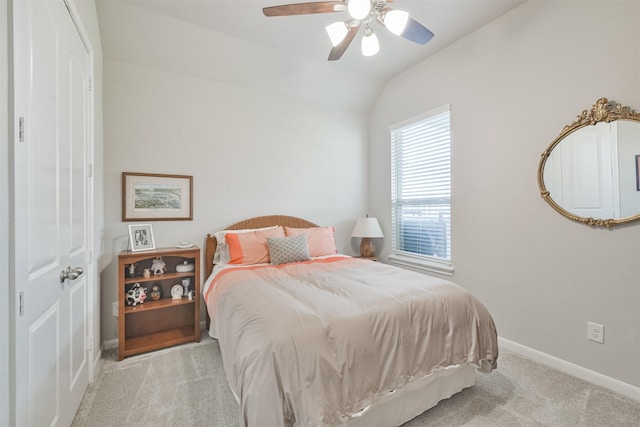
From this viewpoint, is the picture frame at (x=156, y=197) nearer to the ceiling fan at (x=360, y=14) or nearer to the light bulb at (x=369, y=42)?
the ceiling fan at (x=360, y=14)

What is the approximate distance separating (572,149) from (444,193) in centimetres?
120

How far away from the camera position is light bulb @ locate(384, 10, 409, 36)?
5.73 feet

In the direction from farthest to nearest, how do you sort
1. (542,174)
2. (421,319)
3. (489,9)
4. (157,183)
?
(157,183)
(489,9)
(542,174)
(421,319)

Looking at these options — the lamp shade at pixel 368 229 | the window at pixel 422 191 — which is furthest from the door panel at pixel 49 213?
the window at pixel 422 191

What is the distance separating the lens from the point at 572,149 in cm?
215

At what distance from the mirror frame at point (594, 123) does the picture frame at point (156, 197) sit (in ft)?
11.3

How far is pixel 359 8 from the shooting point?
166cm

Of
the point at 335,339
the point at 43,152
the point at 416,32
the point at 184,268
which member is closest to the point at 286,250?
the point at 184,268

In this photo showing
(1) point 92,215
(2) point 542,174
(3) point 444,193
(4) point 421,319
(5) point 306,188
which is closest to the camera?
(4) point 421,319

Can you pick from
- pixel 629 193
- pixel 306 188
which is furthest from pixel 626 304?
pixel 306 188

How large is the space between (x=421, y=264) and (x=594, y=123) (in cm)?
207

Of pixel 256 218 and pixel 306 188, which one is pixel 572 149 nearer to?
pixel 306 188

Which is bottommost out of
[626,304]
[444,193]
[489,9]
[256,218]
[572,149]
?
[626,304]

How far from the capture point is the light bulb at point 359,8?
5.34 feet
